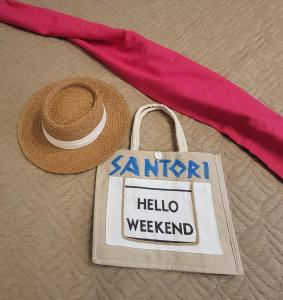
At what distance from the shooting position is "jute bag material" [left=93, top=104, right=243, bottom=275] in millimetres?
512

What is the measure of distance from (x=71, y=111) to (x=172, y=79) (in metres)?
0.27

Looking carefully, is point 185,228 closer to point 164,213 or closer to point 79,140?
point 164,213

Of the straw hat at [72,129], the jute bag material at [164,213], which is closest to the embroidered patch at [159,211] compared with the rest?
the jute bag material at [164,213]

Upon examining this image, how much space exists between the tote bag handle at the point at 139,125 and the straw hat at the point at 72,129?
3 centimetres

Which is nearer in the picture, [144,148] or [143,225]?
[143,225]

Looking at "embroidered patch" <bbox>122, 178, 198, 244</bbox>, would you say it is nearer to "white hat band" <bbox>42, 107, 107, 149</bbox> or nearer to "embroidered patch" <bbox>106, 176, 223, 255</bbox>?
"embroidered patch" <bbox>106, 176, 223, 255</bbox>

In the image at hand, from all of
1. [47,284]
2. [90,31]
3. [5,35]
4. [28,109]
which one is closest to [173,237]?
[47,284]

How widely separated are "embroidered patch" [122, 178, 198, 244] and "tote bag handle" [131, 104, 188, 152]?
9 centimetres

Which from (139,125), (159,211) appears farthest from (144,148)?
(159,211)

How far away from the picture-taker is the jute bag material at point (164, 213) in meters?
0.51

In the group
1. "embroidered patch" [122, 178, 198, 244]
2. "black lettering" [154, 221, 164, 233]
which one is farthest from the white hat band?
"black lettering" [154, 221, 164, 233]

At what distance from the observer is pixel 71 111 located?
0.59 metres

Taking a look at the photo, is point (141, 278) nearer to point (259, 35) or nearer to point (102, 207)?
point (102, 207)

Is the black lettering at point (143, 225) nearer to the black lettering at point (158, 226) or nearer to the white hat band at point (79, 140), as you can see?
the black lettering at point (158, 226)
